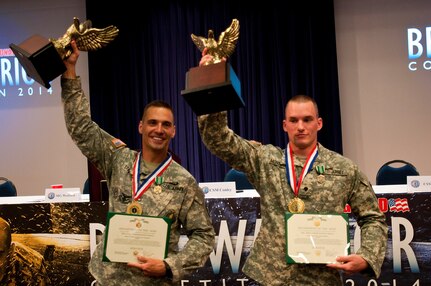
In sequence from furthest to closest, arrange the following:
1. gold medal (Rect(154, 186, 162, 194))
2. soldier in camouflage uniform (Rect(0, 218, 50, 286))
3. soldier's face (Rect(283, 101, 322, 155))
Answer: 1. soldier in camouflage uniform (Rect(0, 218, 50, 286))
2. gold medal (Rect(154, 186, 162, 194))
3. soldier's face (Rect(283, 101, 322, 155))

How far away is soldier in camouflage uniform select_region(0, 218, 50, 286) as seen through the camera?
3836 millimetres

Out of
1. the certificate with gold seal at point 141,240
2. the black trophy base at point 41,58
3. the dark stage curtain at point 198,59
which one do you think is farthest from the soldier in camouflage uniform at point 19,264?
the dark stage curtain at point 198,59

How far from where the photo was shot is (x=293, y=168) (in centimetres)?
227

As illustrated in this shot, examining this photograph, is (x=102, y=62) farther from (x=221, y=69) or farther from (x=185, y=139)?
(x=221, y=69)

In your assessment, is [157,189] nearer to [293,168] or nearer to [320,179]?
[293,168]

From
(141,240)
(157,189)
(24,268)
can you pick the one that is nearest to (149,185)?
(157,189)

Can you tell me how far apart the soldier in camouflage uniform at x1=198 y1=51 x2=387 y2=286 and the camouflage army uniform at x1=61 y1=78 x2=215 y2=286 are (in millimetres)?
255

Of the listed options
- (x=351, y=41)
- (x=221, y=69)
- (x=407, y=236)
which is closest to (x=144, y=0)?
(x=351, y=41)

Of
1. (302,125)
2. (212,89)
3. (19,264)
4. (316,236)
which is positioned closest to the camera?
(212,89)

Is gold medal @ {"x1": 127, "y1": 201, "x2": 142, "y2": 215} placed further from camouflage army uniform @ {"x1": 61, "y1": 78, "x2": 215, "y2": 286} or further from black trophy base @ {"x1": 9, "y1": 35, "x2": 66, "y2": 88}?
black trophy base @ {"x1": 9, "y1": 35, "x2": 66, "y2": 88}

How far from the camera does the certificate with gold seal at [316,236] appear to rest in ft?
7.11

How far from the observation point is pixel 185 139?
302 inches

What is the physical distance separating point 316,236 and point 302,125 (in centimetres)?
47

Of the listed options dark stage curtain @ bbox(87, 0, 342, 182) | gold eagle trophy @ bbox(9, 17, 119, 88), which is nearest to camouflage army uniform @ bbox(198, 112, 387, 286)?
gold eagle trophy @ bbox(9, 17, 119, 88)
